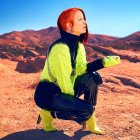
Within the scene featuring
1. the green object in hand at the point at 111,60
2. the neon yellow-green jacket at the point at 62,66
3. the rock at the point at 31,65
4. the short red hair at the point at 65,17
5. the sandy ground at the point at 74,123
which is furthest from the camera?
the rock at the point at 31,65

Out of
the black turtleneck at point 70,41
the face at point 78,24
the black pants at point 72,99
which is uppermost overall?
the face at point 78,24

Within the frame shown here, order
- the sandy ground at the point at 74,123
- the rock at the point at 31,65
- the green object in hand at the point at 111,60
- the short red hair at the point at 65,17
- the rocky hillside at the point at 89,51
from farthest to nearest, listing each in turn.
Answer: the rocky hillside at the point at 89,51, the rock at the point at 31,65, the sandy ground at the point at 74,123, the short red hair at the point at 65,17, the green object in hand at the point at 111,60

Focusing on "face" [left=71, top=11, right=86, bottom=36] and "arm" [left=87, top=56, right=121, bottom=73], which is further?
"face" [left=71, top=11, right=86, bottom=36]

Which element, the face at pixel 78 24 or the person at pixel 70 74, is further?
the face at pixel 78 24

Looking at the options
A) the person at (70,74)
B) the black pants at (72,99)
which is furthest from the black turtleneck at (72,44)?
the black pants at (72,99)

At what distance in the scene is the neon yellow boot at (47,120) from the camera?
4.96 m

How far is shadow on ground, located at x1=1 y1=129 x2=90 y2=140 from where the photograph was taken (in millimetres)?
4867

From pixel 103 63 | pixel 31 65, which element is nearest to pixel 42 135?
pixel 103 63

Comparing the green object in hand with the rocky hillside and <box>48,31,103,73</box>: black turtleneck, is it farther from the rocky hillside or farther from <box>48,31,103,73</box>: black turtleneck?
the rocky hillside

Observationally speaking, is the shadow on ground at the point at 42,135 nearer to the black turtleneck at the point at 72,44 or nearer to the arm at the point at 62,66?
the arm at the point at 62,66

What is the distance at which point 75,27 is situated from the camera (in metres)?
4.56

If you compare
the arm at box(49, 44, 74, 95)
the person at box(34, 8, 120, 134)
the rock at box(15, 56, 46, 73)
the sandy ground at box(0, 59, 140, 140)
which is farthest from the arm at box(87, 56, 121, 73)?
the rock at box(15, 56, 46, 73)

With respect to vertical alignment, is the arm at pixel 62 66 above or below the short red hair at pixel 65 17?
below

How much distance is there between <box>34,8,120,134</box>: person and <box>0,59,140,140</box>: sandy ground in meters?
0.41
